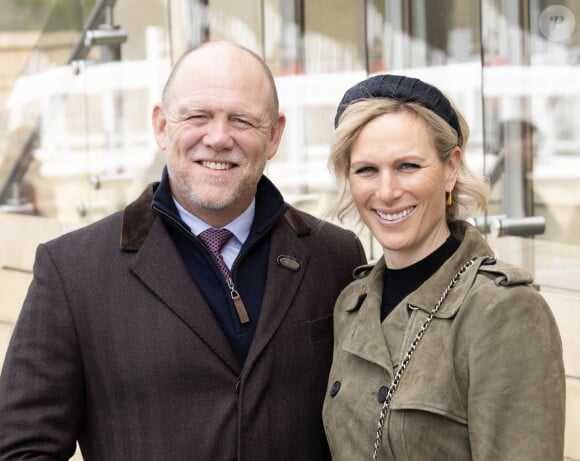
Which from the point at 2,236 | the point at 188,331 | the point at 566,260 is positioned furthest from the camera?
the point at 2,236

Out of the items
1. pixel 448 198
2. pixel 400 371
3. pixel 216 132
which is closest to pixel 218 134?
pixel 216 132

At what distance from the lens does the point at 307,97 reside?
6453 mm

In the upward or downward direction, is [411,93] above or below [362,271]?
above

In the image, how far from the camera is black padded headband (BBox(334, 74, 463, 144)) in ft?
9.12

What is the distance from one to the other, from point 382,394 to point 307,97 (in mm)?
3934

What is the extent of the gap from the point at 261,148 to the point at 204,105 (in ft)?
0.56

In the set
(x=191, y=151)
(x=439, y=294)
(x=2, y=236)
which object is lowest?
(x=2, y=236)

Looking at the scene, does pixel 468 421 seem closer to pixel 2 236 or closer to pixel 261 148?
pixel 261 148

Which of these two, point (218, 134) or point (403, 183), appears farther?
point (218, 134)

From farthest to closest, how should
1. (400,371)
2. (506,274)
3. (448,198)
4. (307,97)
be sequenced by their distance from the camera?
(307,97) → (448,198) → (400,371) → (506,274)

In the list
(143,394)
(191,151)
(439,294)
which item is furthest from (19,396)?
(439,294)

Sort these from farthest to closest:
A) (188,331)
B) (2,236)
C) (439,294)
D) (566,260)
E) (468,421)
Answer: (2,236) < (566,260) < (188,331) < (439,294) < (468,421)

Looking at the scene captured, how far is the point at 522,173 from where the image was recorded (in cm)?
475

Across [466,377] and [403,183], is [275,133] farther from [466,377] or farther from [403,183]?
[466,377]
